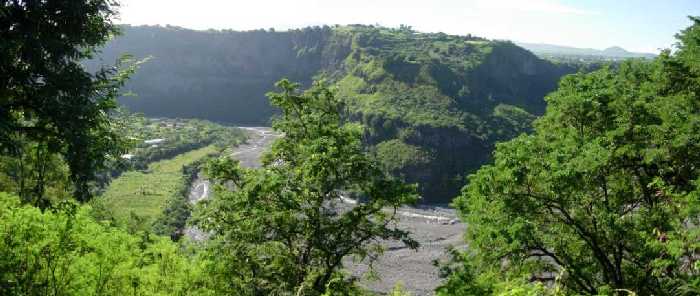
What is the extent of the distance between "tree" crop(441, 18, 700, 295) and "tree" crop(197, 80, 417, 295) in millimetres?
3995

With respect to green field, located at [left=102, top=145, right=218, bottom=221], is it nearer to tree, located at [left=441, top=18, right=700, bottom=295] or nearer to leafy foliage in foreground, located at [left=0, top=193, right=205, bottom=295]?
tree, located at [left=441, top=18, right=700, bottom=295]

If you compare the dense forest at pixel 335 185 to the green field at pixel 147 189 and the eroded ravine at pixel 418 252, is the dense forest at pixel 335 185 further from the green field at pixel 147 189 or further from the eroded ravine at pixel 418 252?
the green field at pixel 147 189

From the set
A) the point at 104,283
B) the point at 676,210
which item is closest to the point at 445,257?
the point at 676,210

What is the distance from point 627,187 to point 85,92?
22478mm

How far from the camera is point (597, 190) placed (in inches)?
904

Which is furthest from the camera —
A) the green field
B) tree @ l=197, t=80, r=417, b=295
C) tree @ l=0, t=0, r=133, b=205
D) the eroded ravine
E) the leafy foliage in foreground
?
the green field

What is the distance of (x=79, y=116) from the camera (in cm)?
1670

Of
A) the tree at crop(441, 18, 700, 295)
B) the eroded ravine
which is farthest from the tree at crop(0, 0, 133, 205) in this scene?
the eroded ravine

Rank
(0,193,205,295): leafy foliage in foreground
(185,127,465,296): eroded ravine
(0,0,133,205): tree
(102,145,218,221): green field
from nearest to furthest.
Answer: (0,193,205,295): leafy foliage in foreground, (0,0,133,205): tree, (185,127,465,296): eroded ravine, (102,145,218,221): green field

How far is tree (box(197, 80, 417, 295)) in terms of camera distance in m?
19.9

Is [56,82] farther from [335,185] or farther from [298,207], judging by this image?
[335,185]

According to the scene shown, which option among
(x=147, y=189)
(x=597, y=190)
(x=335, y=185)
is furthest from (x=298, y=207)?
(x=147, y=189)

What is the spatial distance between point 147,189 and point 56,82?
141m

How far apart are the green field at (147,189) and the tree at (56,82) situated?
104 metres
